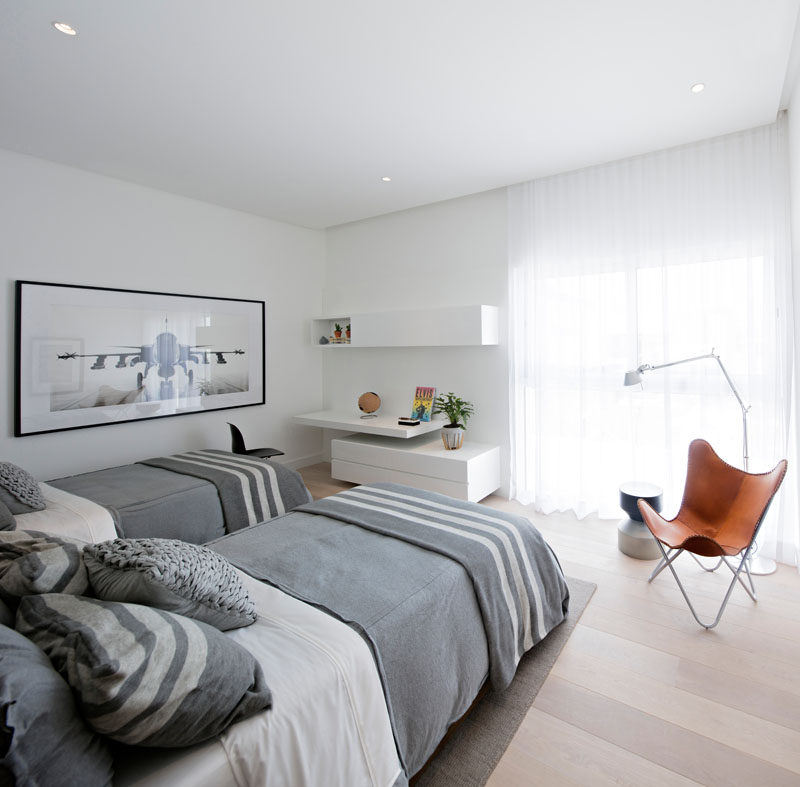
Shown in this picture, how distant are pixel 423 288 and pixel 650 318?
2021mm

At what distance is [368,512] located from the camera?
232 centimetres

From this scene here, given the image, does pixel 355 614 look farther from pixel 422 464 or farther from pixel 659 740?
pixel 422 464

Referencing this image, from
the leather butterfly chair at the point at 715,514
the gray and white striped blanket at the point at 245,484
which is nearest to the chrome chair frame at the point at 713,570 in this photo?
the leather butterfly chair at the point at 715,514

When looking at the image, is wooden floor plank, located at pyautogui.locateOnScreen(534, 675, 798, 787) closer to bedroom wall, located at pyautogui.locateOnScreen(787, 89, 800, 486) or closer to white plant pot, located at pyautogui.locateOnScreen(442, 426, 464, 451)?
bedroom wall, located at pyautogui.locateOnScreen(787, 89, 800, 486)

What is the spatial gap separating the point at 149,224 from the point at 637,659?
4.37 metres

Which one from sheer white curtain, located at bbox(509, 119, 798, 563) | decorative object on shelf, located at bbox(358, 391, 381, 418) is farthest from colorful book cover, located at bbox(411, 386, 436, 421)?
sheer white curtain, located at bbox(509, 119, 798, 563)

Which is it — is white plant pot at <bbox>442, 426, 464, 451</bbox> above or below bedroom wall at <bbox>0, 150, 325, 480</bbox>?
below

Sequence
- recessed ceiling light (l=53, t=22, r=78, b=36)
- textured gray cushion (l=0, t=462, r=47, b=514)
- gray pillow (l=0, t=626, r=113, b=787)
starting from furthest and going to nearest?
textured gray cushion (l=0, t=462, r=47, b=514) → recessed ceiling light (l=53, t=22, r=78, b=36) → gray pillow (l=0, t=626, r=113, b=787)

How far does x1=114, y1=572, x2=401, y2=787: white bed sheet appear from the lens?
1012 mm

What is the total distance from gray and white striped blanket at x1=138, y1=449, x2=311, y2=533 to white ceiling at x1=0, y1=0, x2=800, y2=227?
6.90 feet

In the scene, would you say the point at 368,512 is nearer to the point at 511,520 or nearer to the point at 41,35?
the point at 511,520

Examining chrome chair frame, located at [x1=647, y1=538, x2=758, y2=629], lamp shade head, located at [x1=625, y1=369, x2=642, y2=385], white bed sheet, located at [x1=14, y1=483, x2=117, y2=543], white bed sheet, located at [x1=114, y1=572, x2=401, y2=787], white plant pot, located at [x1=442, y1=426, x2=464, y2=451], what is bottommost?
chrome chair frame, located at [x1=647, y1=538, x2=758, y2=629]

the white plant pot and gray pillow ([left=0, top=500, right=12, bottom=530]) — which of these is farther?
the white plant pot

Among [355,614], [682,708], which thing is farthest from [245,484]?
[682,708]
